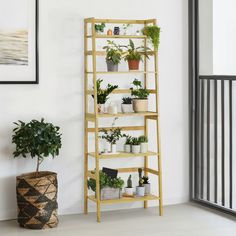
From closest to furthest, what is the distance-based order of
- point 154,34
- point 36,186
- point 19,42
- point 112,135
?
point 36,186 < point 19,42 < point 154,34 < point 112,135

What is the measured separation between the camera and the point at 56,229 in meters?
4.72

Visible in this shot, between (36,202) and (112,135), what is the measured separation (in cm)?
96

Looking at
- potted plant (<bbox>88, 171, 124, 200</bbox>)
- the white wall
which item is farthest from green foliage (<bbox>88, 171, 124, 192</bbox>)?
the white wall

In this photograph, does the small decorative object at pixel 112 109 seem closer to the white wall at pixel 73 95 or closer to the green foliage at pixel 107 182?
the white wall at pixel 73 95

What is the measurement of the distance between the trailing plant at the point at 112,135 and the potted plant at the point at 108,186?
30cm

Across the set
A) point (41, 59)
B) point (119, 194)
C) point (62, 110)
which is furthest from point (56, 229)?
point (41, 59)

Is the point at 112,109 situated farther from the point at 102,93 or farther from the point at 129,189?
the point at 129,189

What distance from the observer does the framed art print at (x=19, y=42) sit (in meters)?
4.89

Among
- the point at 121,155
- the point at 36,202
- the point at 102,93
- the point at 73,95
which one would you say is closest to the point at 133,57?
the point at 102,93

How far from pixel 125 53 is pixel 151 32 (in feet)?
1.02

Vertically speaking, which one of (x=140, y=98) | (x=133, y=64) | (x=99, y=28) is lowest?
(x=140, y=98)

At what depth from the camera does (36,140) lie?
15.4ft

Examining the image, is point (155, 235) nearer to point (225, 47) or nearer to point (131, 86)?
point (131, 86)

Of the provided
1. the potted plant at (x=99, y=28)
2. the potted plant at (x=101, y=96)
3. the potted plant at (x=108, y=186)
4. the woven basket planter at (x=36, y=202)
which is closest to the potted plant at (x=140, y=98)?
the potted plant at (x=101, y=96)
